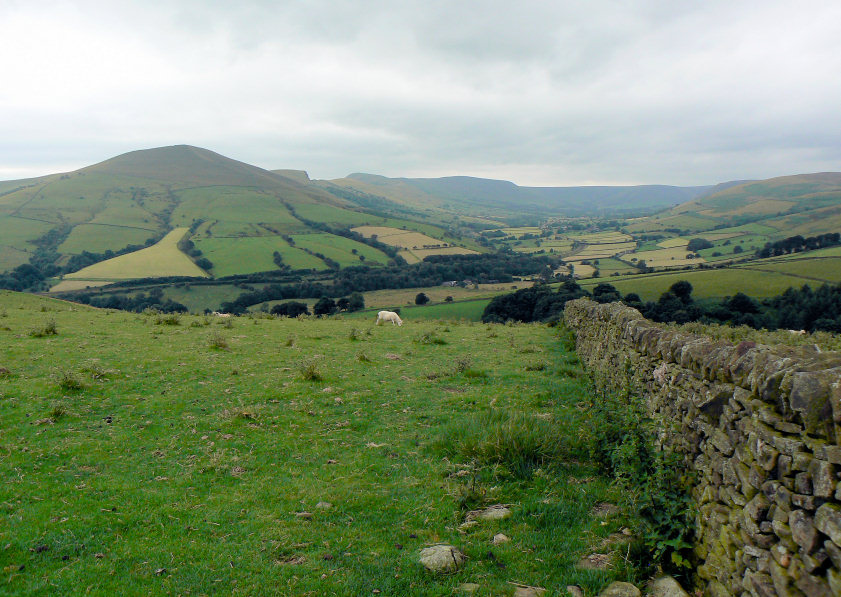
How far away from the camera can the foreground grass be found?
4.93 meters

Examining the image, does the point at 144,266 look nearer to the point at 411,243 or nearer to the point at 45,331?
the point at 411,243

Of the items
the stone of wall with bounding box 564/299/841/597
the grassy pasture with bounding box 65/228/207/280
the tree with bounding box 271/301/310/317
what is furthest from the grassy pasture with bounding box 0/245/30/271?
the stone of wall with bounding box 564/299/841/597

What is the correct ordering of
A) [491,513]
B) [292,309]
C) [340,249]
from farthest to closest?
1. [340,249]
2. [292,309]
3. [491,513]

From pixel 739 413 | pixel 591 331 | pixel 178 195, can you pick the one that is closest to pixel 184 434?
pixel 739 413

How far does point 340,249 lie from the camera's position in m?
112

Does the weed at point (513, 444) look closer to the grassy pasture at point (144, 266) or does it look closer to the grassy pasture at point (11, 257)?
the grassy pasture at point (144, 266)

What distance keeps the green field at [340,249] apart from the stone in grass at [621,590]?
97.1 meters

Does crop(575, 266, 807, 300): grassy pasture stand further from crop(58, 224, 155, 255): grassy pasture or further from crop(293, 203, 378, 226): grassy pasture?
crop(58, 224, 155, 255): grassy pasture

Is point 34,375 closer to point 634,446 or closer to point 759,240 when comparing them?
point 634,446

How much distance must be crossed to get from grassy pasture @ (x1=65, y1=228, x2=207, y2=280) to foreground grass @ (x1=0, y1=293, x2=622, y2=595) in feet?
265

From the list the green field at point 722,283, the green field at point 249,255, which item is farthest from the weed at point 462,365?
the green field at point 249,255

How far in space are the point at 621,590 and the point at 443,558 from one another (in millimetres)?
1808

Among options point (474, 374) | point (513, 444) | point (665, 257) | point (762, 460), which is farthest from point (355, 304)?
point (665, 257)

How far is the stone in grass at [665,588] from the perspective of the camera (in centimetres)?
422
